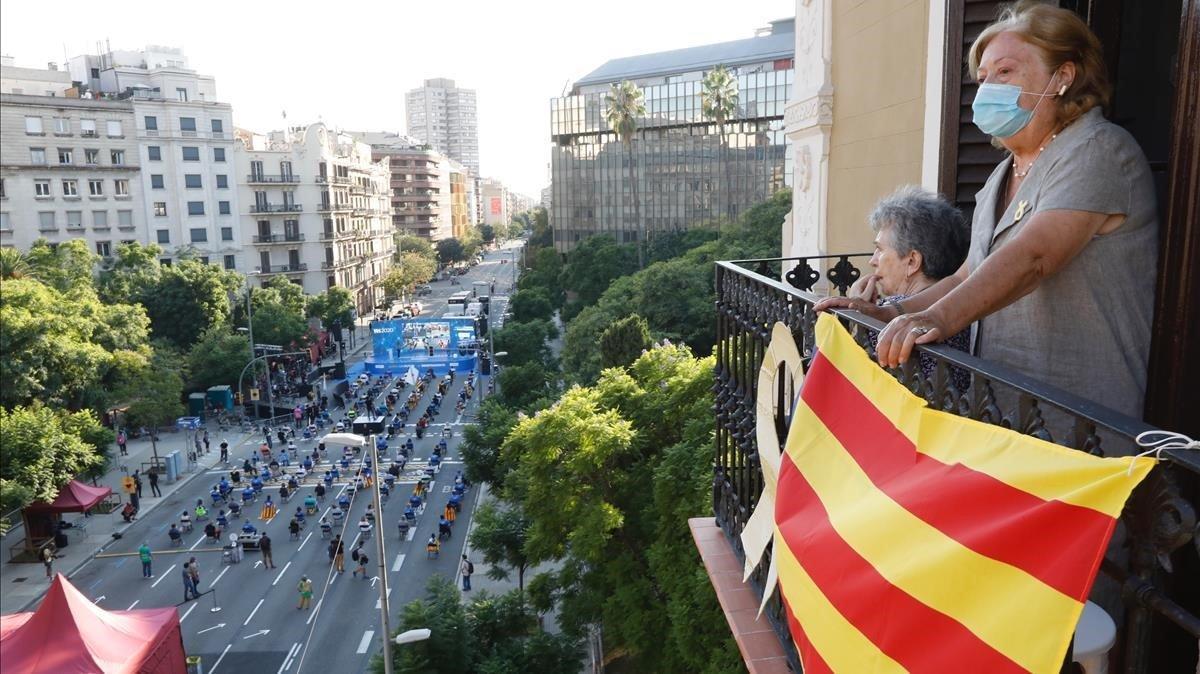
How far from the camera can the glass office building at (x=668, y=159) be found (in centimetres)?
7725

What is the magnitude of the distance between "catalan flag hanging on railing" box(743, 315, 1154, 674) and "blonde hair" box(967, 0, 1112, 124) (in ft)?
4.31

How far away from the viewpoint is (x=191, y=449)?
4050 centimetres

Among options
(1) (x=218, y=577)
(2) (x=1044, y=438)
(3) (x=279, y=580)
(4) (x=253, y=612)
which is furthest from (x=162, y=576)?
(2) (x=1044, y=438)

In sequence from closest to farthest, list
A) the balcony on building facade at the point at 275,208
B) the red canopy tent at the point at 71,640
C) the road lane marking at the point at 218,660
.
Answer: the red canopy tent at the point at 71,640 < the road lane marking at the point at 218,660 < the balcony on building facade at the point at 275,208

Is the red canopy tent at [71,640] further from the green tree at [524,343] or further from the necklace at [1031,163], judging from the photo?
the green tree at [524,343]

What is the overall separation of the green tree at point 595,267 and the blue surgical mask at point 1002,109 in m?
55.9

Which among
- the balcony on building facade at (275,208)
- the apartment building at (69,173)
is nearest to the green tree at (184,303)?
the apartment building at (69,173)

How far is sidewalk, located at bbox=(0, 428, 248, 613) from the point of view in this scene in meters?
26.1

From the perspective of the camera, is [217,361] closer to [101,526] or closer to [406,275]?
[101,526]

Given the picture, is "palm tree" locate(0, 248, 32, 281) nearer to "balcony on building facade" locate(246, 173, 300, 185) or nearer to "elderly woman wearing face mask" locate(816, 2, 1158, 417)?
"balcony on building facade" locate(246, 173, 300, 185)

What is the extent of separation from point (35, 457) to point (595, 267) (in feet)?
136

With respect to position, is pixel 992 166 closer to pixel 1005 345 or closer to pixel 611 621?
pixel 1005 345

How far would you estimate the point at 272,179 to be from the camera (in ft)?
233

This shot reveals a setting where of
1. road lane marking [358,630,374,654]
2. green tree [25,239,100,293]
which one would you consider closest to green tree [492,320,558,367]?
green tree [25,239,100,293]
